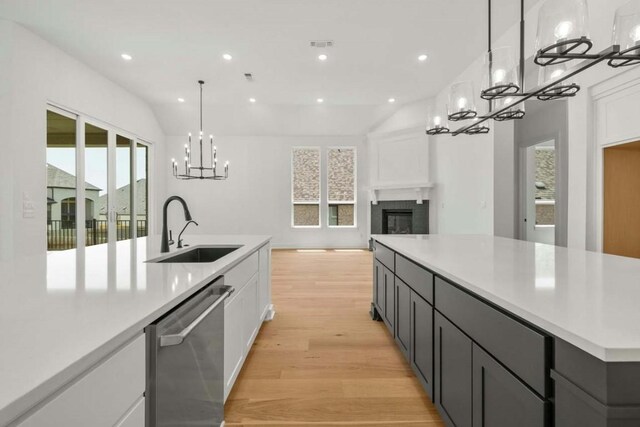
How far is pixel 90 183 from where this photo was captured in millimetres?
5473

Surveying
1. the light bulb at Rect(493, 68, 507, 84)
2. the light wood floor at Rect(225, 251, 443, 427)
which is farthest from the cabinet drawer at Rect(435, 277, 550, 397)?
the light bulb at Rect(493, 68, 507, 84)

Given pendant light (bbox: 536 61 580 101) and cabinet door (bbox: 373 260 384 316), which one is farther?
cabinet door (bbox: 373 260 384 316)

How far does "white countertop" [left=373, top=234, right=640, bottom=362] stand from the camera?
28.0 inches

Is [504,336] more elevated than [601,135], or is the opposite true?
[601,135]

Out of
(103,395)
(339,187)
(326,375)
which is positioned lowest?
(326,375)

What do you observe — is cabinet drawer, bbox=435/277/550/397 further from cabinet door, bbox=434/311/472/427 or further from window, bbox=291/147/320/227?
window, bbox=291/147/320/227

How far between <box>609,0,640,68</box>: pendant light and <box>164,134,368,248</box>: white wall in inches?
287

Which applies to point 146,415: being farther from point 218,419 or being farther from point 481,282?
point 481,282

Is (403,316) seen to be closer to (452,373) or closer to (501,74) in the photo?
(452,373)

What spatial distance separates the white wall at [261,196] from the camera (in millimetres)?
8766

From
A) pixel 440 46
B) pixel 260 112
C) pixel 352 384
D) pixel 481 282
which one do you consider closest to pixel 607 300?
pixel 481 282

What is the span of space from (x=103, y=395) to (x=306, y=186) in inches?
324

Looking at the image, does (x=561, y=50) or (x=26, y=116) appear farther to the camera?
(x=26, y=116)

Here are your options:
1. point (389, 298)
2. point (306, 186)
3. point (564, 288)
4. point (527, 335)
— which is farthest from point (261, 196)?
point (527, 335)
